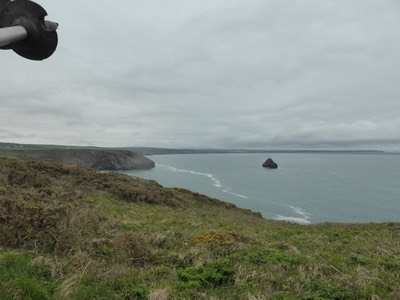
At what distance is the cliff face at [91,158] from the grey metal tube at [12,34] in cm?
17500

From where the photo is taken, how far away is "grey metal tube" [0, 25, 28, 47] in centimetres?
250

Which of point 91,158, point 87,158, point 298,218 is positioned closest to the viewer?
point 298,218

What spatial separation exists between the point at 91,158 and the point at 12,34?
189 m

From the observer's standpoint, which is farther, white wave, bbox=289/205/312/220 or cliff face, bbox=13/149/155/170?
cliff face, bbox=13/149/155/170

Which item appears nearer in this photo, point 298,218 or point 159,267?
point 159,267

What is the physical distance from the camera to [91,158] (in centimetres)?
17912

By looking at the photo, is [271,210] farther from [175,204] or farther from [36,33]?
[36,33]

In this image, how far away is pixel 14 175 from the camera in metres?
26.1

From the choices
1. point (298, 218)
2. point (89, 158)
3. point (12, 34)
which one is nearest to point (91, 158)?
point (89, 158)

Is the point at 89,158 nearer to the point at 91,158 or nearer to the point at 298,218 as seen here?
→ the point at 91,158

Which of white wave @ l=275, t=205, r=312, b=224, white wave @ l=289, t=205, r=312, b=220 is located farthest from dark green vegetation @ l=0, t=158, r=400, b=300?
white wave @ l=289, t=205, r=312, b=220

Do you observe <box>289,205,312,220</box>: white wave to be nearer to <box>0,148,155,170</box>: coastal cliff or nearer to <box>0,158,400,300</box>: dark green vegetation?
<box>0,158,400,300</box>: dark green vegetation

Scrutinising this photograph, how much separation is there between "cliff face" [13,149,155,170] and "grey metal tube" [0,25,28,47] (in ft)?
574

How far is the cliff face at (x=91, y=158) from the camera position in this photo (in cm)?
16762
